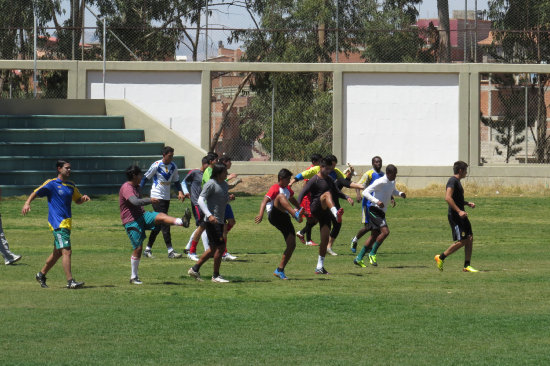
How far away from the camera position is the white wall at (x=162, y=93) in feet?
128

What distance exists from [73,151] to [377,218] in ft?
58.9

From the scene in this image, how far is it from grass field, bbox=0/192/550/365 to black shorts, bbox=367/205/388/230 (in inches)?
29.8

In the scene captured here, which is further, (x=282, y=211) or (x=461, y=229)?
(x=461, y=229)

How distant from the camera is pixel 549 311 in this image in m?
13.0

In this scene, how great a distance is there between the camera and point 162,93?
128ft

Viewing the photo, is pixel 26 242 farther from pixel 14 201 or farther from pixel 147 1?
pixel 147 1

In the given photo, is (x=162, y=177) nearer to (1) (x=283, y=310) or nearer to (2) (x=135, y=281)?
(2) (x=135, y=281)

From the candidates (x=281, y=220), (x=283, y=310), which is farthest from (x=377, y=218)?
(x=283, y=310)

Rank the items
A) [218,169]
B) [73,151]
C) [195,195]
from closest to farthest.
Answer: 1. [218,169]
2. [195,195]
3. [73,151]

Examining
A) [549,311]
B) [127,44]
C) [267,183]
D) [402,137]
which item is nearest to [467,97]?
[402,137]

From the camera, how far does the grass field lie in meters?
10.5

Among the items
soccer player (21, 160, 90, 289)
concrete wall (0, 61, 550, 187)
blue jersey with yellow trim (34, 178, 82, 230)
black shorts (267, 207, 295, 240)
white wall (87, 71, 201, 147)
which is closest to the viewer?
soccer player (21, 160, 90, 289)

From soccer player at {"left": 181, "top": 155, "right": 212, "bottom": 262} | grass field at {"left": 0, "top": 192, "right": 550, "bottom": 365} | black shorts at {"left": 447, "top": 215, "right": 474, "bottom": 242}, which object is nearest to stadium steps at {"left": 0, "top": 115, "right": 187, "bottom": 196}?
grass field at {"left": 0, "top": 192, "right": 550, "bottom": 365}

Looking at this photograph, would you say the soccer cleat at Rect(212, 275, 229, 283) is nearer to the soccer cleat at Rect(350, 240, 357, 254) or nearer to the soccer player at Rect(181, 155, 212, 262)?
the soccer player at Rect(181, 155, 212, 262)
